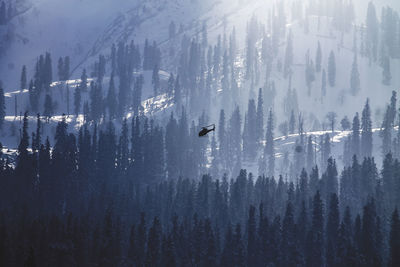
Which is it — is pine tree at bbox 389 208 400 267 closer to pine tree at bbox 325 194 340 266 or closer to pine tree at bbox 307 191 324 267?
pine tree at bbox 325 194 340 266

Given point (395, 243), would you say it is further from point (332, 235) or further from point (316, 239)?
point (316, 239)

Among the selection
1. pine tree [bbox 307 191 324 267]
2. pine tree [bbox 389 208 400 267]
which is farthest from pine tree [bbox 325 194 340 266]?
pine tree [bbox 389 208 400 267]

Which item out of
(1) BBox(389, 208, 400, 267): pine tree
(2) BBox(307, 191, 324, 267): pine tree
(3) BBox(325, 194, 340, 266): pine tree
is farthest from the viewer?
(2) BBox(307, 191, 324, 267): pine tree

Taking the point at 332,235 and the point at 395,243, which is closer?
the point at 395,243

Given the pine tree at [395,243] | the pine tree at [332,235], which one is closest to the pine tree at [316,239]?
the pine tree at [332,235]

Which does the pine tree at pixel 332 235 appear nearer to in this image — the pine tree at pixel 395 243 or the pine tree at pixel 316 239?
the pine tree at pixel 316 239

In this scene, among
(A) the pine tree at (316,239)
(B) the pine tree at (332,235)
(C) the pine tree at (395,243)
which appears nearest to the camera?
(C) the pine tree at (395,243)

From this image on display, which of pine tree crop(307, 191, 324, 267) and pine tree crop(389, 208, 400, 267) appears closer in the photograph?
pine tree crop(389, 208, 400, 267)

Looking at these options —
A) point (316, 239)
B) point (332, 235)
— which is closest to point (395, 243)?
point (332, 235)

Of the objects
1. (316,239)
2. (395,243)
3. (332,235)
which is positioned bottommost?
(395,243)

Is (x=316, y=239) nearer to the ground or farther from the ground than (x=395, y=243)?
farther from the ground

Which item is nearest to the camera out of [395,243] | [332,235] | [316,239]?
[395,243]

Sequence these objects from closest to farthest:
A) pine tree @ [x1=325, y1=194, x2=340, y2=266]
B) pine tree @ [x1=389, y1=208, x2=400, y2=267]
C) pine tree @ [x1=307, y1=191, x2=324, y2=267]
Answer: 1. pine tree @ [x1=389, y1=208, x2=400, y2=267]
2. pine tree @ [x1=325, y1=194, x2=340, y2=266]
3. pine tree @ [x1=307, y1=191, x2=324, y2=267]

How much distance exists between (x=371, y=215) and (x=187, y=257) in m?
32.7
